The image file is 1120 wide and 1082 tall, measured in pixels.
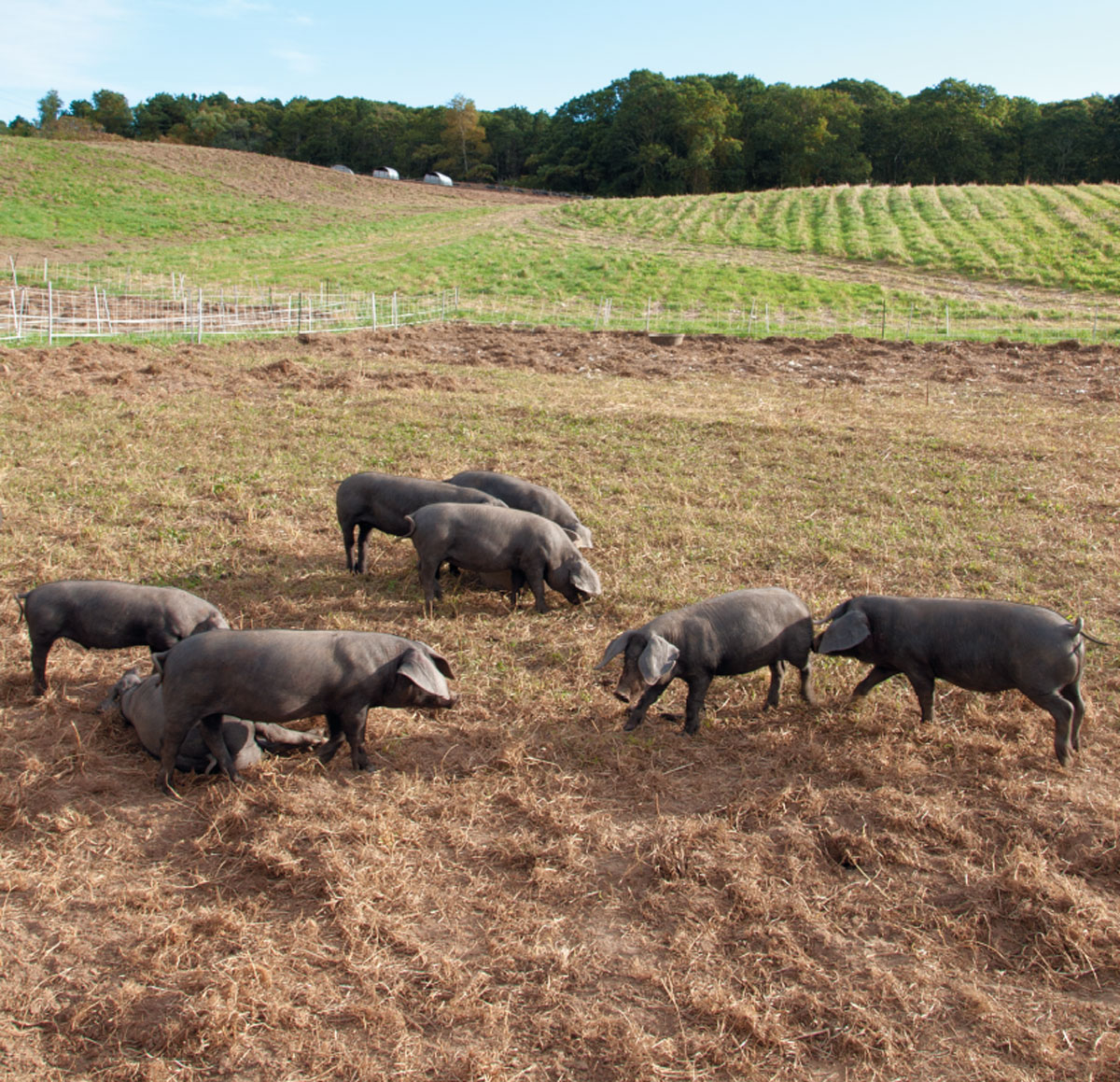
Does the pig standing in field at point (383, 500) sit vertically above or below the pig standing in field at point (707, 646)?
above

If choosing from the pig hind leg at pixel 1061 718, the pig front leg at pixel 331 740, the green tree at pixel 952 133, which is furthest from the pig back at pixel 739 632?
the green tree at pixel 952 133

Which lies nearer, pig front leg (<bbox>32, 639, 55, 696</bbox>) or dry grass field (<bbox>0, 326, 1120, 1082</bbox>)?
dry grass field (<bbox>0, 326, 1120, 1082</bbox>)

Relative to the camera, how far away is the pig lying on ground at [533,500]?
8.59 metres

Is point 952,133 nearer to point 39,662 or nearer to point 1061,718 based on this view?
point 1061,718

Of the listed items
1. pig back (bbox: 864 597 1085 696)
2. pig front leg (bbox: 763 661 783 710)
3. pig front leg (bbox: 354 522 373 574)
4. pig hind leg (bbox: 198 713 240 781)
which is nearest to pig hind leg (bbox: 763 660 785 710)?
pig front leg (bbox: 763 661 783 710)

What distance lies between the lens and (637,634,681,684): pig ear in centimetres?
541

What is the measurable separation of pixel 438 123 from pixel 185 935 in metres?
100

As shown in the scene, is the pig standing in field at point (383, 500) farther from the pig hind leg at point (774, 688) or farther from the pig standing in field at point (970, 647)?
the pig standing in field at point (970, 647)

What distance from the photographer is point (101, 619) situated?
588 cm

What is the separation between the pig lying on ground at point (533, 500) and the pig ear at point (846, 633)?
3035mm

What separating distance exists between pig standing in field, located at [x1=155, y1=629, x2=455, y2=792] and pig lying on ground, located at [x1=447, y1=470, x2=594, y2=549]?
11.0 ft

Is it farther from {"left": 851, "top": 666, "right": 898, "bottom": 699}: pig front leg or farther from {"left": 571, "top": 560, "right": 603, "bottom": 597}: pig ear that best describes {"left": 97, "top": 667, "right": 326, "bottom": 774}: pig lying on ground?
{"left": 851, "top": 666, "right": 898, "bottom": 699}: pig front leg

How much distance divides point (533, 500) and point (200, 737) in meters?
4.18

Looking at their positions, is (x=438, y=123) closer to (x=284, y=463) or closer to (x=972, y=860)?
(x=284, y=463)
